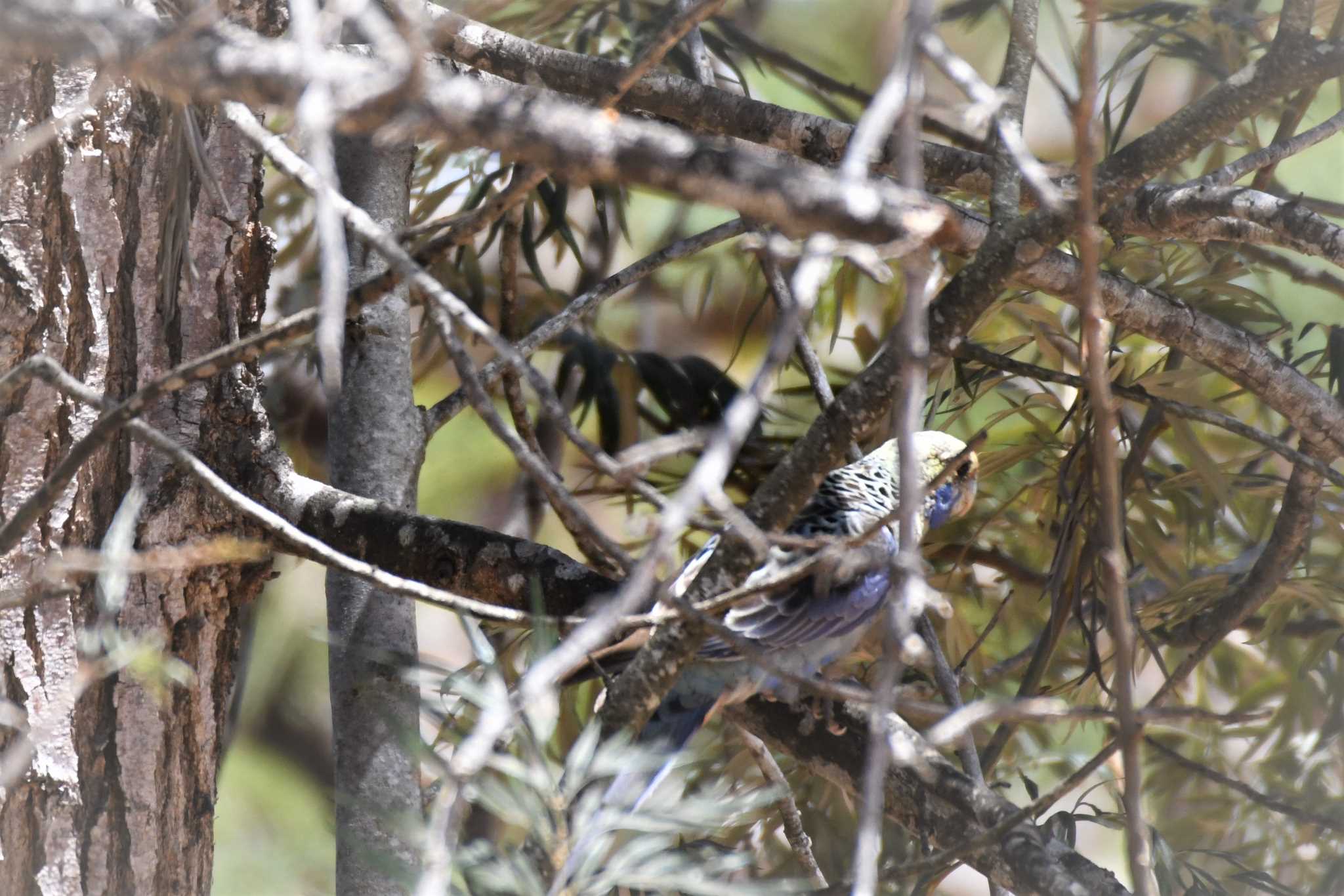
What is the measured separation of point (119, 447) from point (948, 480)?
3.72 feet

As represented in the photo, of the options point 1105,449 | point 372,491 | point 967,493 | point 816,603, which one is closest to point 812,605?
point 816,603

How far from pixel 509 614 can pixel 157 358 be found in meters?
0.55

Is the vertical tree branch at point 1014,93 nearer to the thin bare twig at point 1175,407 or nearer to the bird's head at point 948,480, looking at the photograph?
the thin bare twig at point 1175,407

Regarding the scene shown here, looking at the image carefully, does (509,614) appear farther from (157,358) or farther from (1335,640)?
(1335,640)

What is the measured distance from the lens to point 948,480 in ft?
5.42

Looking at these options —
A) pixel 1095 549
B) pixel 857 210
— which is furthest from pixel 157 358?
pixel 1095 549

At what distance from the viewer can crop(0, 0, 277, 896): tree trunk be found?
0.90 meters

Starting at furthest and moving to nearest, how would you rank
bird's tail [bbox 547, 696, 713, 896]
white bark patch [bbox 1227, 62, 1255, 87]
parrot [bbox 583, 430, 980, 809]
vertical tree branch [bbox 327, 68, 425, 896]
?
parrot [bbox 583, 430, 980, 809], vertical tree branch [bbox 327, 68, 425, 896], white bark patch [bbox 1227, 62, 1255, 87], bird's tail [bbox 547, 696, 713, 896]

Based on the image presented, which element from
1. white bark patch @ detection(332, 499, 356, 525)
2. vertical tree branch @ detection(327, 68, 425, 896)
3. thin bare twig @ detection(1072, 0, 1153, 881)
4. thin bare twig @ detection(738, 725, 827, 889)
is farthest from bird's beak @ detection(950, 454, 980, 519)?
thin bare twig @ detection(1072, 0, 1153, 881)

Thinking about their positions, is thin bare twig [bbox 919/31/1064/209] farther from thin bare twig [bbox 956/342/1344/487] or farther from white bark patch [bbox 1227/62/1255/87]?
thin bare twig [bbox 956/342/1344/487]

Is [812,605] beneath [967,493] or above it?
beneath

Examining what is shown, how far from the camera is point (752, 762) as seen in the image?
1620mm

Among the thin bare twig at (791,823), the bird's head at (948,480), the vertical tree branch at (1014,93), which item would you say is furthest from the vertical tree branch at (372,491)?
the bird's head at (948,480)

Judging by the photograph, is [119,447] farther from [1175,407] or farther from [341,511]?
[1175,407]
